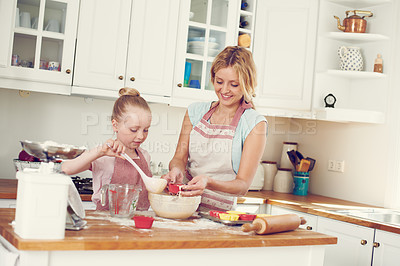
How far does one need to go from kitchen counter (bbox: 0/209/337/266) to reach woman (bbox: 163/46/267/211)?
38cm

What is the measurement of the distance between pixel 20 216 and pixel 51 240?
0.37ft

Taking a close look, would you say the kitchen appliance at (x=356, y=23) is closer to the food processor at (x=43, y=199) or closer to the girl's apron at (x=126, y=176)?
the girl's apron at (x=126, y=176)

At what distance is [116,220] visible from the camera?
66.7 inches

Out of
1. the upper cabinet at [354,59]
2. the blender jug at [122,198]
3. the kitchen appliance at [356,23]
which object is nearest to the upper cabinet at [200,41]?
the upper cabinet at [354,59]

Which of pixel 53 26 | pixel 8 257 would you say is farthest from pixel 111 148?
pixel 53 26

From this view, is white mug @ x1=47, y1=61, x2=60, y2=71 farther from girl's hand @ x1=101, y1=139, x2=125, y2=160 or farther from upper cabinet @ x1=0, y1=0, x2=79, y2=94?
girl's hand @ x1=101, y1=139, x2=125, y2=160

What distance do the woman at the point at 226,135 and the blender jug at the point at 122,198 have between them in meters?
0.38

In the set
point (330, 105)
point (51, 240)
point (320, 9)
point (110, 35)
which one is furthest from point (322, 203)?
point (51, 240)

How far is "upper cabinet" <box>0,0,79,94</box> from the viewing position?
112 inches

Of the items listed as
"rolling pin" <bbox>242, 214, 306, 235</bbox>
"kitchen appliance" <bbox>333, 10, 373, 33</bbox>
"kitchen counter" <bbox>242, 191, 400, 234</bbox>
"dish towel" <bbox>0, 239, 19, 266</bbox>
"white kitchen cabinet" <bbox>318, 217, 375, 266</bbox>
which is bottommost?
"white kitchen cabinet" <bbox>318, 217, 375, 266</bbox>

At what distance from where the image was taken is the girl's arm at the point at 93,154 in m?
1.74

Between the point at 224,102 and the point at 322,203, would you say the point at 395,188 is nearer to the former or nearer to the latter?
the point at 322,203

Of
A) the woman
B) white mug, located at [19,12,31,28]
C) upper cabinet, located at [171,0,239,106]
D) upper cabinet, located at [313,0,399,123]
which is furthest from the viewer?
upper cabinet, located at [313,0,399,123]

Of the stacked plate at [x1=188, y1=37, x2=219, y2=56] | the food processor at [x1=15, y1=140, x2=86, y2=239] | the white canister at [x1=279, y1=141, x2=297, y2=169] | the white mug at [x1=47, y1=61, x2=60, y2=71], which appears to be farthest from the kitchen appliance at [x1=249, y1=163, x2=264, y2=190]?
the food processor at [x1=15, y1=140, x2=86, y2=239]
